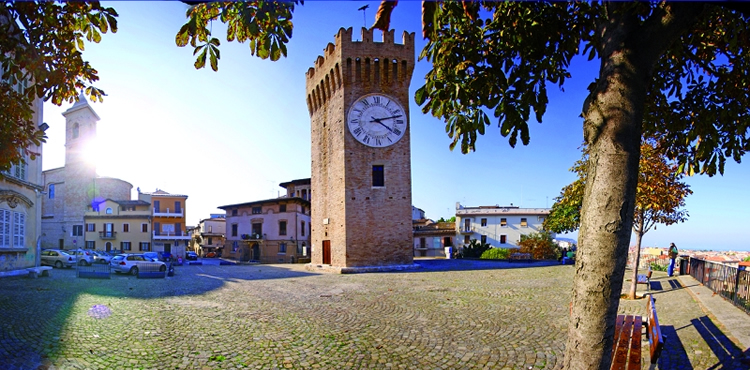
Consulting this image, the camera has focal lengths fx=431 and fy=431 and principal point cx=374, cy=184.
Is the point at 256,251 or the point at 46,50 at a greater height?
the point at 46,50

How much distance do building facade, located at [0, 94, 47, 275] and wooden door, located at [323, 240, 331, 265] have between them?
14880mm

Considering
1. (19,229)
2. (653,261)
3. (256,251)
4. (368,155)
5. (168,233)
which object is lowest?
(256,251)

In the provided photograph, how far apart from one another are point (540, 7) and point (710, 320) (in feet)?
26.6

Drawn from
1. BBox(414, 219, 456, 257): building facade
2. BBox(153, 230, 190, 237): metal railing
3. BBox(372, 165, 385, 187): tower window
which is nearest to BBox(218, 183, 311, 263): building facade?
BBox(153, 230, 190, 237): metal railing

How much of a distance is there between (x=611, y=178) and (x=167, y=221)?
2426 inches

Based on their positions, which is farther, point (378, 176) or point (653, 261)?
point (378, 176)

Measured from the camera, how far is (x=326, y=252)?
27.6 m

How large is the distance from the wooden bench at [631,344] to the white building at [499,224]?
5550 centimetres

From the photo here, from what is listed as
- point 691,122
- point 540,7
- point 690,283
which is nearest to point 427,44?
point 540,7

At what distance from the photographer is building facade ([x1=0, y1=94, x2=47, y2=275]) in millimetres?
18375

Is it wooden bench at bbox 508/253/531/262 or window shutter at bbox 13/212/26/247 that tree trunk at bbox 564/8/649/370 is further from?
wooden bench at bbox 508/253/531/262

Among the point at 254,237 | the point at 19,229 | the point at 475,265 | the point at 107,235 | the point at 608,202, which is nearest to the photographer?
the point at 608,202

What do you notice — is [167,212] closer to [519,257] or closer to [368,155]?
[368,155]

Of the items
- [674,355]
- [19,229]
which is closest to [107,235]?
[19,229]
